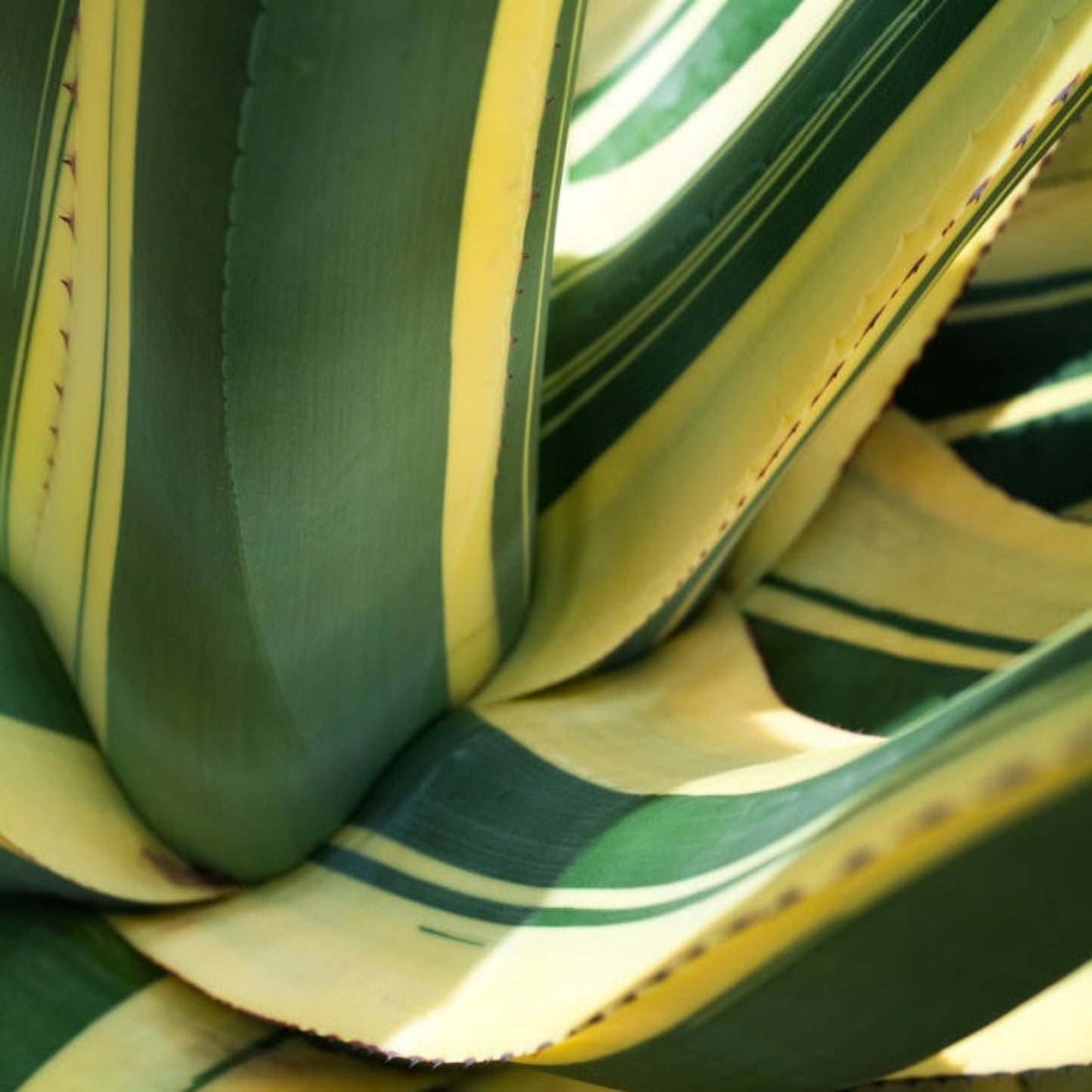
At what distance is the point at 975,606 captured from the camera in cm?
70

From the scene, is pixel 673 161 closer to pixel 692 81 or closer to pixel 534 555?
pixel 692 81

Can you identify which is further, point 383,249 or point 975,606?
point 975,606

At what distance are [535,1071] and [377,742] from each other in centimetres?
14

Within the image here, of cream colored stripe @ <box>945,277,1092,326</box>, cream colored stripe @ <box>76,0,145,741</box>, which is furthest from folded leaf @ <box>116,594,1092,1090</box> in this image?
cream colored stripe @ <box>945,277,1092,326</box>

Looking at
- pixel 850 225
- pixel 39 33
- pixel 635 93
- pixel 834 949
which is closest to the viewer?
pixel 834 949

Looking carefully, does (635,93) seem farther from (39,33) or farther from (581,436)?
(39,33)

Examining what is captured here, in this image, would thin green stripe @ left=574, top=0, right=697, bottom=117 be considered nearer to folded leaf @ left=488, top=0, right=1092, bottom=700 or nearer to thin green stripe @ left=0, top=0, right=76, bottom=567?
folded leaf @ left=488, top=0, right=1092, bottom=700

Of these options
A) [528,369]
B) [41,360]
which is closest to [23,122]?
[41,360]

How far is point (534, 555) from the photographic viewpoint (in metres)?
0.68

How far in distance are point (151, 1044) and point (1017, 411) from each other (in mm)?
509

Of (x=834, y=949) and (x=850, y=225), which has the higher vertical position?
(x=850, y=225)

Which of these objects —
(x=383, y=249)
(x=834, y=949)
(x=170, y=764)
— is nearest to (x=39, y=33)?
(x=383, y=249)

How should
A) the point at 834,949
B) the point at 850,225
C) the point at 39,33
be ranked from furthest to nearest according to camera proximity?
the point at 850,225, the point at 39,33, the point at 834,949

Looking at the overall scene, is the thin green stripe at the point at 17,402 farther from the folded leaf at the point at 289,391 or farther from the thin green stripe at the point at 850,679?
the thin green stripe at the point at 850,679
